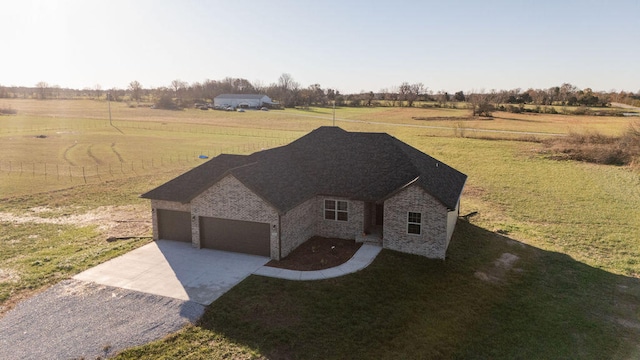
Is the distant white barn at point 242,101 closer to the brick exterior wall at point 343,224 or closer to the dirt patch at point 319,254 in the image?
the brick exterior wall at point 343,224

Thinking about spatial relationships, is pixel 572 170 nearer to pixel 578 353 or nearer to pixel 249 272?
pixel 578 353

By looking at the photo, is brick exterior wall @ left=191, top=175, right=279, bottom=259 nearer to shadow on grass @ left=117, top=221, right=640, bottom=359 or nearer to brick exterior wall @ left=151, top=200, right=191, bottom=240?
brick exterior wall @ left=151, top=200, right=191, bottom=240

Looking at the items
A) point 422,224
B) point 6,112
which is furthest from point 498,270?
point 6,112

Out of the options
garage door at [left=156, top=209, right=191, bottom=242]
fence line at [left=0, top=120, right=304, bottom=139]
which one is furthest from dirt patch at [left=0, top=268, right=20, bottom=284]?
fence line at [left=0, top=120, right=304, bottom=139]

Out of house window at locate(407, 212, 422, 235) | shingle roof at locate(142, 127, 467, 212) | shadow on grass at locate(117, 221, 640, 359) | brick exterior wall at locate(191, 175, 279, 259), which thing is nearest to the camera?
shadow on grass at locate(117, 221, 640, 359)

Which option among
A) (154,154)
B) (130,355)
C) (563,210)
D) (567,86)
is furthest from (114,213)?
(567,86)

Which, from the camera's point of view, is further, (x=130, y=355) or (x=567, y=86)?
(x=567, y=86)
